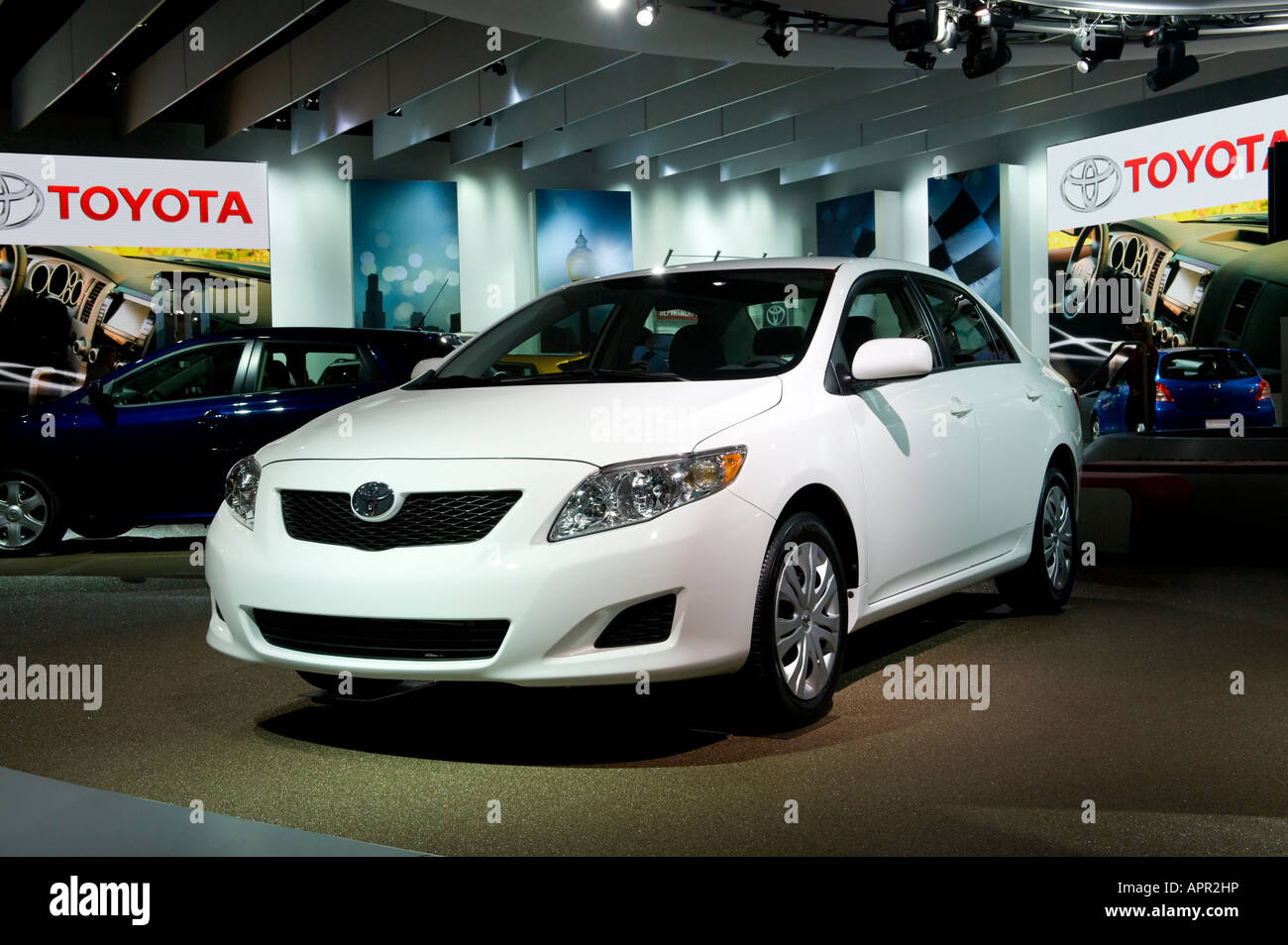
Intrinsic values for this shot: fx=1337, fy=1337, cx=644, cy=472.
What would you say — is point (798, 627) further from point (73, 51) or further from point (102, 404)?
point (73, 51)

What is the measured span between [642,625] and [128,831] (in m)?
1.35

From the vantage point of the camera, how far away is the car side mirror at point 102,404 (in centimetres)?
855

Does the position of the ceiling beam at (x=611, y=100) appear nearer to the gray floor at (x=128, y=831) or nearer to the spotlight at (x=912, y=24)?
the spotlight at (x=912, y=24)

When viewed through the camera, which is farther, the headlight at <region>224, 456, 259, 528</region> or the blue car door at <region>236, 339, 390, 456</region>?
the blue car door at <region>236, 339, 390, 456</region>

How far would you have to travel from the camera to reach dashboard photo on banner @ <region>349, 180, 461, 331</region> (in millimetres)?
18906

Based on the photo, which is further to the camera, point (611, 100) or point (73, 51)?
point (611, 100)

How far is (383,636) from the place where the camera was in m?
3.65

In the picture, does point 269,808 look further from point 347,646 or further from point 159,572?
point 159,572

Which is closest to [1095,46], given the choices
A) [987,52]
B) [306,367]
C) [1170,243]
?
[987,52]

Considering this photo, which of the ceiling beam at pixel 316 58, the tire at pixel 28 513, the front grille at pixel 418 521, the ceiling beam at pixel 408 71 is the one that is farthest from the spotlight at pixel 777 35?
the front grille at pixel 418 521

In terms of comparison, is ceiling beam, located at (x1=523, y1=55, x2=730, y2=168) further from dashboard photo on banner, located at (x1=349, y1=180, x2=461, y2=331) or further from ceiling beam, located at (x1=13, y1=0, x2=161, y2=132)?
ceiling beam, located at (x1=13, y1=0, x2=161, y2=132)

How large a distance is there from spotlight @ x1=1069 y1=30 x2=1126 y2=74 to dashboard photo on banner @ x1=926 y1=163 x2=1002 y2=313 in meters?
6.80

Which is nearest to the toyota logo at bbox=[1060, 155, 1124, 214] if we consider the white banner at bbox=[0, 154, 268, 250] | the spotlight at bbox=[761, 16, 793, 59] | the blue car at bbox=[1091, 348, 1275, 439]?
the blue car at bbox=[1091, 348, 1275, 439]
